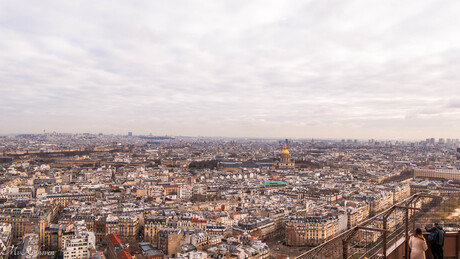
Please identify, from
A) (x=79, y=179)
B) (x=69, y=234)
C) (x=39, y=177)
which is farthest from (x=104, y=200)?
(x=39, y=177)

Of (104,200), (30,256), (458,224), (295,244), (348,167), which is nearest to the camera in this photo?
(458,224)

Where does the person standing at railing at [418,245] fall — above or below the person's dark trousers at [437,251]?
above

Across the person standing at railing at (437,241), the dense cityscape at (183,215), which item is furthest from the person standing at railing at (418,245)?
the dense cityscape at (183,215)

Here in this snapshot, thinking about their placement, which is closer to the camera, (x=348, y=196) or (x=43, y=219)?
(x=43, y=219)

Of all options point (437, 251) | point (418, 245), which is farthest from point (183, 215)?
point (418, 245)

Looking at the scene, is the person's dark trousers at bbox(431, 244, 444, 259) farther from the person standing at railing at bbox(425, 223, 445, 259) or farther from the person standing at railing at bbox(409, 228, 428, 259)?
the person standing at railing at bbox(409, 228, 428, 259)

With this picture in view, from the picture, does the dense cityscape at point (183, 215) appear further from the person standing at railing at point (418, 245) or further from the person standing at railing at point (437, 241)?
the person standing at railing at point (418, 245)

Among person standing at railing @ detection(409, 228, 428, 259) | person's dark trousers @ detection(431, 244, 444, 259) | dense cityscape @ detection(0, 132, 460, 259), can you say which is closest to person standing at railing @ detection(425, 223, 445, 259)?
person's dark trousers @ detection(431, 244, 444, 259)

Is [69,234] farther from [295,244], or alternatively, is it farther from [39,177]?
[39,177]

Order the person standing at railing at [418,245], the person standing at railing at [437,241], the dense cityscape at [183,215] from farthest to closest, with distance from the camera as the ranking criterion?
the dense cityscape at [183,215], the person standing at railing at [437,241], the person standing at railing at [418,245]

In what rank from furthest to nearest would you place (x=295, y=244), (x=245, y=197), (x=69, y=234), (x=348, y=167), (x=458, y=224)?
(x=348, y=167), (x=245, y=197), (x=295, y=244), (x=69, y=234), (x=458, y=224)

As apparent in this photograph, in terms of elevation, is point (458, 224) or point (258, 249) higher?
point (458, 224)
